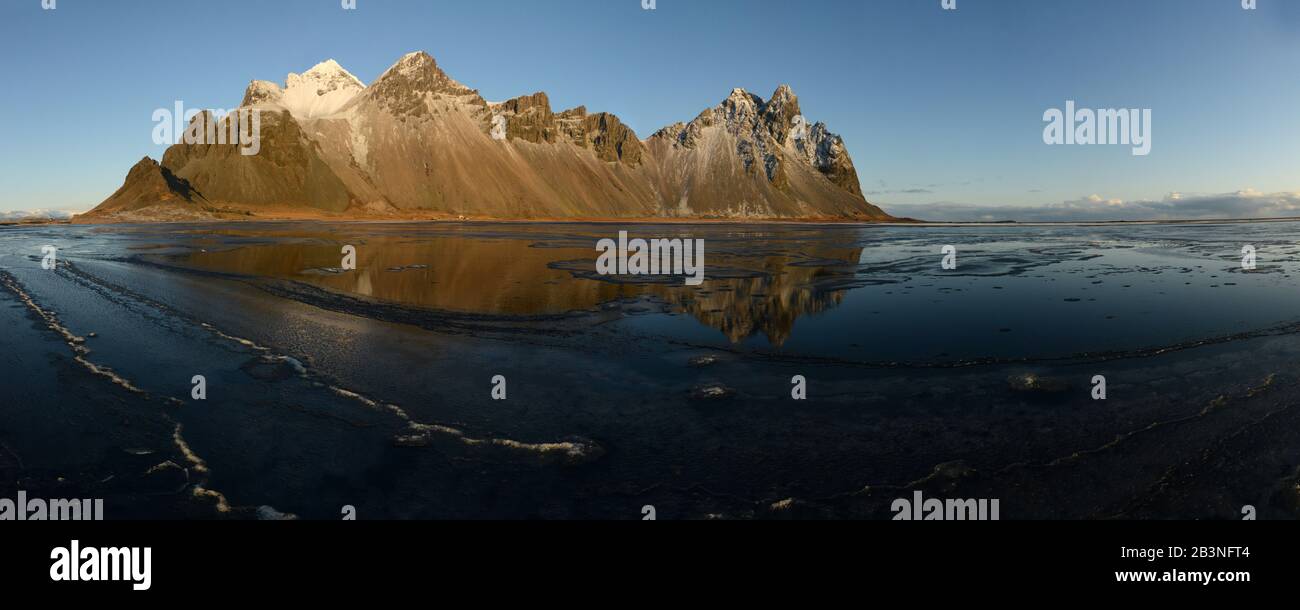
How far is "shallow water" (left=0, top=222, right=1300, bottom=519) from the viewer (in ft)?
19.9

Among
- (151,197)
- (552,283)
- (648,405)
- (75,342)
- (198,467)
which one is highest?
(151,197)

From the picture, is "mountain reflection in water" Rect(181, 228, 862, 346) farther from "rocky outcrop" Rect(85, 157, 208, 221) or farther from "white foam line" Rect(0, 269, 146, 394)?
"rocky outcrop" Rect(85, 157, 208, 221)

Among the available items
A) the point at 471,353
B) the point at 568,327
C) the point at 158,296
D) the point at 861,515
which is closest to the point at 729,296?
the point at 568,327

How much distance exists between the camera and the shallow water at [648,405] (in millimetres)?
6078

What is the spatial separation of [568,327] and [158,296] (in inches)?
587

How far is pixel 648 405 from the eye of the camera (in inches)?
352

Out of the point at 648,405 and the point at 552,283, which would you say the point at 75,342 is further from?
the point at 552,283

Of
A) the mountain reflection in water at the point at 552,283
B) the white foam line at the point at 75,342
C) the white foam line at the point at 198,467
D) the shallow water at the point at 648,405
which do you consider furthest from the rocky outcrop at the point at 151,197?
the white foam line at the point at 198,467

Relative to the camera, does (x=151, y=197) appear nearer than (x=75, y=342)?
No

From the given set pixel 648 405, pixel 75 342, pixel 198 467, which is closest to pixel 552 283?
pixel 75 342
